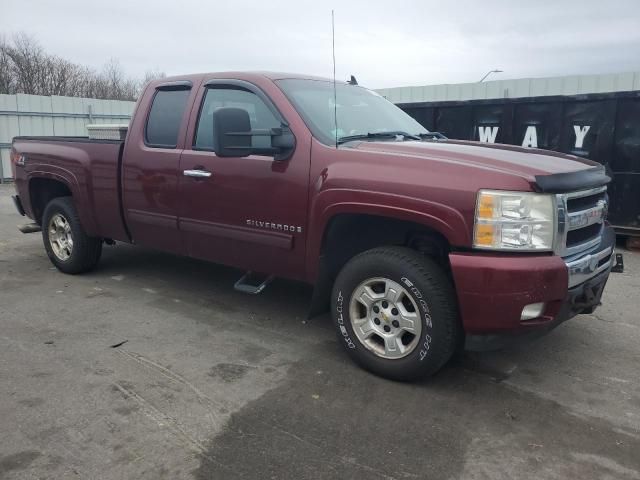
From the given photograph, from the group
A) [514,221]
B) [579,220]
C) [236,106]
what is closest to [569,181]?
[579,220]

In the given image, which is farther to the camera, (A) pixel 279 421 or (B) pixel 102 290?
(B) pixel 102 290

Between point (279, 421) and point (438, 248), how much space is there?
144cm

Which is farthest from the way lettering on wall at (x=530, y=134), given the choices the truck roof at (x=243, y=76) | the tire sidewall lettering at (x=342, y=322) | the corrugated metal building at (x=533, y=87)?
the tire sidewall lettering at (x=342, y=322)

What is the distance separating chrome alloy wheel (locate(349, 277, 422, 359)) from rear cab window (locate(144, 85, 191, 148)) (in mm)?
2172

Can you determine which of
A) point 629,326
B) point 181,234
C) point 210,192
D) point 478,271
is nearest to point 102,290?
point 181,234

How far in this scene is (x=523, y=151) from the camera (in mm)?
3748

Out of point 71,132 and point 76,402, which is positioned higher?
point 71,132

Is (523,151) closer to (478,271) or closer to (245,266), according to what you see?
(478,271)

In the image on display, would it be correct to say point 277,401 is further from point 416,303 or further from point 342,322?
point 416,303

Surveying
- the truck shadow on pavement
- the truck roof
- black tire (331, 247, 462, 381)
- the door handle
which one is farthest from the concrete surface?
the truck roof

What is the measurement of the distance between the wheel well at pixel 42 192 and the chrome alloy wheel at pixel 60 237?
32 centimetres

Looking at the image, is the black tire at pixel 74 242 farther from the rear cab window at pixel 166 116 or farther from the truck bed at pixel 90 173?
the rear cab window at pixel 166 116

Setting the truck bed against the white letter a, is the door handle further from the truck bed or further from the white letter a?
the white letter a

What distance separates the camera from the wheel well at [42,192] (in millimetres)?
6086
